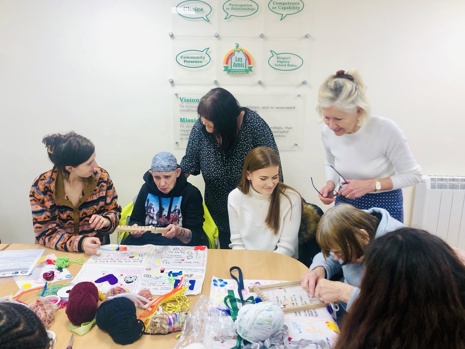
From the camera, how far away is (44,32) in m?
2.39

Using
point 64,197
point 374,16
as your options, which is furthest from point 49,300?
point 374,16

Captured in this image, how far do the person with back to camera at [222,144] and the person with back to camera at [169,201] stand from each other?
148 millimetres

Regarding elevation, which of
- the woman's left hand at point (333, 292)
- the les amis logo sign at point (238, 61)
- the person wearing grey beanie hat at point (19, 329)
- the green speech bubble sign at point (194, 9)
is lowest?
the woman's left hand at point (333, 292)

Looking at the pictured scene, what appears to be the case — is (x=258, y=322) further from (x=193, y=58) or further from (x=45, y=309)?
(x=193, y=58)

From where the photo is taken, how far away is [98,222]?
1731mm

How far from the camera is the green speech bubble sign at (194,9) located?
231cm

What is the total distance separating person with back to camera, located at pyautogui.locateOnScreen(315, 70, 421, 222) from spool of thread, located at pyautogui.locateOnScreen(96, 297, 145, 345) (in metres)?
1.14

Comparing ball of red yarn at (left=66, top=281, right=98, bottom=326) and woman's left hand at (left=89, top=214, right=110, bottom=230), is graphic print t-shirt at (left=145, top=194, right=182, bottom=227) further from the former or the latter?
ball of red yarn at (left=66, top=281, right=98, bottom=326)

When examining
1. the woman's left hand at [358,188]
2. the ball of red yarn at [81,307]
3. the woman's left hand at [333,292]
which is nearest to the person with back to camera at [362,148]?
the woman's left hand at [358,188]

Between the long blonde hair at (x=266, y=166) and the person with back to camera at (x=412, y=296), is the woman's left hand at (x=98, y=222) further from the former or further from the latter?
the person with back to camera at (x=412, y=296)

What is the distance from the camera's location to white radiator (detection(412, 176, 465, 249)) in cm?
250

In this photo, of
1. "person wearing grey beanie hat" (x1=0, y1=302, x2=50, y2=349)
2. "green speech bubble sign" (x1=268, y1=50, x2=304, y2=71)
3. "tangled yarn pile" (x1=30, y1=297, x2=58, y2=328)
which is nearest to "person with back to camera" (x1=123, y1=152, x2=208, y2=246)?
"tangled yarn pile" (x1=30, y1=297, x2=58, y2=328)

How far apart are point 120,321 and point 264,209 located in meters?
0.97

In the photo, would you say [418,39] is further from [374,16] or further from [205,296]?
[205,296]
